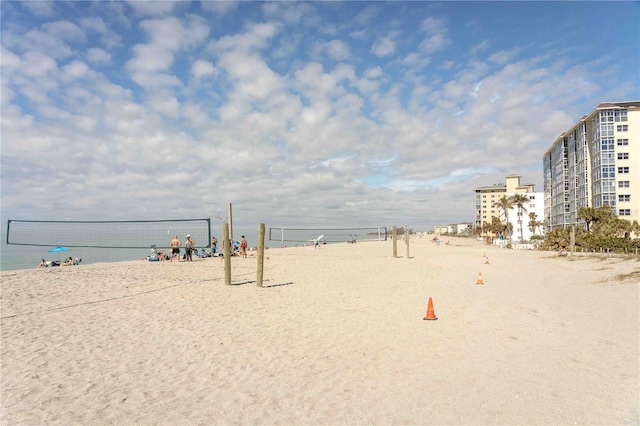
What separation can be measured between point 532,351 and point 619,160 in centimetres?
5753

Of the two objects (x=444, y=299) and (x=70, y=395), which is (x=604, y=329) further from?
(x=70, y=395)

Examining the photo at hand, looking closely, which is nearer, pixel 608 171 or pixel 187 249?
pixel 187 249

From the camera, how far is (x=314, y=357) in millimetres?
5746

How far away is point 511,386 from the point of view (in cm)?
467

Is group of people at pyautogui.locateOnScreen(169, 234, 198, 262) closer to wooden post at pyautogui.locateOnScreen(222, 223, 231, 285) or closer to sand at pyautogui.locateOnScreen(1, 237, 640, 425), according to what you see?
wooden post at pyautogui.locateOnScreen(222, 223, 231, 285)

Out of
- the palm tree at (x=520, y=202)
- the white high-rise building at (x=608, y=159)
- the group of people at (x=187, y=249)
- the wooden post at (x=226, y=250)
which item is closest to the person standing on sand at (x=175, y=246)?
the group of people at (x=187, y=249)

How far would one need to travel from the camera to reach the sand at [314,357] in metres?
4.11

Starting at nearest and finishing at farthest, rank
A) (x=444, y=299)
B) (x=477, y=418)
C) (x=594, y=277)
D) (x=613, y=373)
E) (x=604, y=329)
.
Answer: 1. (x=477, y=418)
2. (x=613, y=373)
3. (x=604, y=329)
4. (x=444, y=299)
5. (x=594, y=277)

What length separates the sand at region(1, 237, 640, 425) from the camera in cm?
411

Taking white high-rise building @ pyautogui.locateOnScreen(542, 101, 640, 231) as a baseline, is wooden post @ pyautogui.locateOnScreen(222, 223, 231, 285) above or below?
below

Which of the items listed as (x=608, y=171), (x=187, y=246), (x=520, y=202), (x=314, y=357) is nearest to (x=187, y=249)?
(x=187, y=246)

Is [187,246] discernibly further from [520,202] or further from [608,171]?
[520,202]

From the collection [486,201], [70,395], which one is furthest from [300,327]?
[486,201]

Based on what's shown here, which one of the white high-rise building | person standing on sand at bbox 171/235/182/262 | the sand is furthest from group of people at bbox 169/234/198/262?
the white high-rise building
